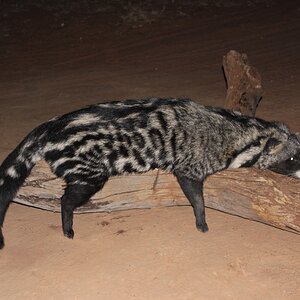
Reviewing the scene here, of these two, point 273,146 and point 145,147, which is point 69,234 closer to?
point 145,147

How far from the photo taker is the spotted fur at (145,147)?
16.8 ft

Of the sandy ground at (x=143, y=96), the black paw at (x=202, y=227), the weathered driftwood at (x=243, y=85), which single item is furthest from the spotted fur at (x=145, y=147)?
the weathered driftwood at (x=243, y=85)

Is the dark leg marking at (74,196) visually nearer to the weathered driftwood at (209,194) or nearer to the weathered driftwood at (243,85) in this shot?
the weathered driftwood at (209,194)

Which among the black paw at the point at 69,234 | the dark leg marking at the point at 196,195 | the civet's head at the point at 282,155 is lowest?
the black paw at the point at 69,234

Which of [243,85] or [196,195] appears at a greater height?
[243,85]

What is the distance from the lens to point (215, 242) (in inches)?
207

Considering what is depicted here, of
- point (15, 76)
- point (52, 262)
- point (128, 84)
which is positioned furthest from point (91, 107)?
point (15, 76)

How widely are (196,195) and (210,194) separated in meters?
0.20

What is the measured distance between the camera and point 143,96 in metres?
9.05

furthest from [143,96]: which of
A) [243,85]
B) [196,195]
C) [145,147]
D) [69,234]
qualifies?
[69,234]

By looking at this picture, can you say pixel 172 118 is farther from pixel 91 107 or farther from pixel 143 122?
pixel 91 107

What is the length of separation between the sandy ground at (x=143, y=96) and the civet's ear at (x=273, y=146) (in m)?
0.84

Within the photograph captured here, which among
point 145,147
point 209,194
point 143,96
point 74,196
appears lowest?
point 143,96

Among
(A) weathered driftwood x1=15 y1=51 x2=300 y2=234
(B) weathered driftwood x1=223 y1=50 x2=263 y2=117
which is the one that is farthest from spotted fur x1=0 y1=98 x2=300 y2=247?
(B) weathered driftwood x1=223 y1=50 x2=263 y2=117
